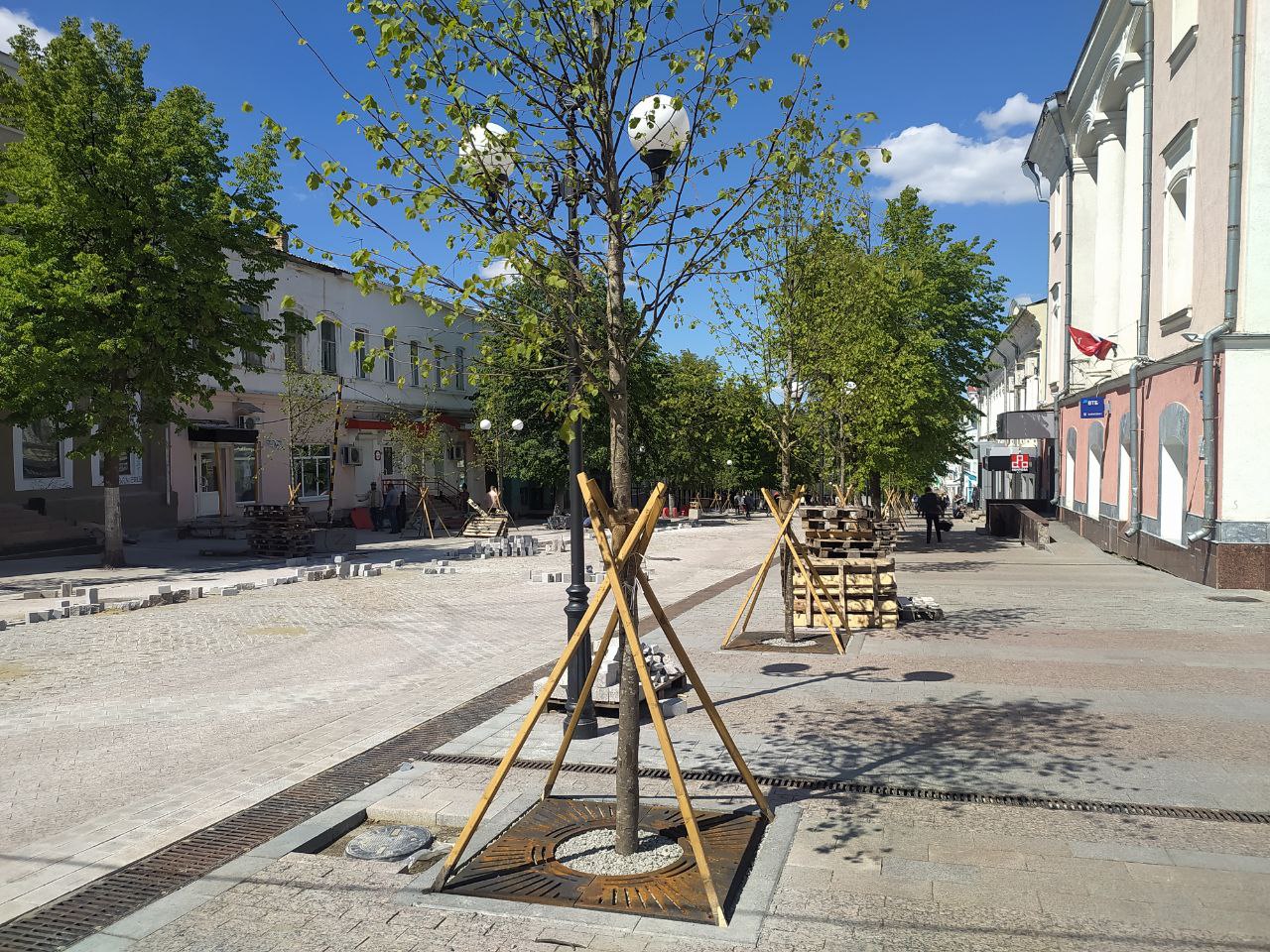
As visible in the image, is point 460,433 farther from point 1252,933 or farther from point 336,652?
point 1252,933

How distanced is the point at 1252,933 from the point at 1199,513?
44.9 feet

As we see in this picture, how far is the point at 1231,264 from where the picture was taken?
14.8 metres

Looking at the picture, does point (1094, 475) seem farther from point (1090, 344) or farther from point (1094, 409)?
point (1090, 344)

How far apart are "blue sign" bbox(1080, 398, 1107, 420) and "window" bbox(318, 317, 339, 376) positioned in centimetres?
2269

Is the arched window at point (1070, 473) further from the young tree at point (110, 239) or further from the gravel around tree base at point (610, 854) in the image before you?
the gravel around tree base at point (610, 854)

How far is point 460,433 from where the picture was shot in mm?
40656

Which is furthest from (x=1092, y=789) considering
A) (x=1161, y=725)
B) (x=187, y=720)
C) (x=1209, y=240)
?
(x=1209, y=240)

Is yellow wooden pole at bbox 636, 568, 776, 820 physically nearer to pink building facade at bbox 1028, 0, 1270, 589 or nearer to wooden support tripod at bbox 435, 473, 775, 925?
wooden support tripod at bbox 435, 473, 775, 925

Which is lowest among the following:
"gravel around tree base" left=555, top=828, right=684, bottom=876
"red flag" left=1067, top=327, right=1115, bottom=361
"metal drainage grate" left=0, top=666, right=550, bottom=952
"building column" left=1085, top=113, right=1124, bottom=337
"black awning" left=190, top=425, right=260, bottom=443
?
"metal drainage grate" left=0, top=666, right=550, bottom=952

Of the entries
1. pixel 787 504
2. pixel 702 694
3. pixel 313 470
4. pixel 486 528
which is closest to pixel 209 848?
pixel 702 694

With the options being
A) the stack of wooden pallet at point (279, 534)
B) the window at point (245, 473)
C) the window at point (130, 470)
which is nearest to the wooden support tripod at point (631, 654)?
the stack of wooden pallet at point (279, 534)

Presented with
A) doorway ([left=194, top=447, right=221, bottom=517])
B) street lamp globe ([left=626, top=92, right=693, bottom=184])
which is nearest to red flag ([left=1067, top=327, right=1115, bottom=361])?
street lamp globe ([left=626, top=92, right=693, bottom=184])

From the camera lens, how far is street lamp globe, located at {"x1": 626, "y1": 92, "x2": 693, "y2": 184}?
5.51 meters

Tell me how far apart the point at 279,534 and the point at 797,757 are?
17220mm
